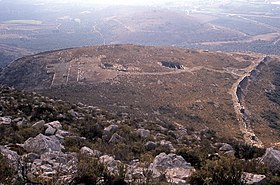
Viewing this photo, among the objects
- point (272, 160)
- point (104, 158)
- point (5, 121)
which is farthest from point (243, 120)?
point (104, 158)

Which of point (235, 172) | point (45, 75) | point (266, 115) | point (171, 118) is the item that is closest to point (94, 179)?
point (235, 172)

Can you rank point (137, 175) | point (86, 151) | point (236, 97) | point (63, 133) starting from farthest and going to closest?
1. point (236, 97)
2. point (63, 133)
3. point (86, 151)
4. point (137, 175)

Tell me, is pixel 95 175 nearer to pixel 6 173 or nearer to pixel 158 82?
pixel 6 173

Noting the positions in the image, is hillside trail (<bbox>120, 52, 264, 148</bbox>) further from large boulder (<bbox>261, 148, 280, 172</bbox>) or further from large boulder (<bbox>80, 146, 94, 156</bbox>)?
large boulder (<bbox>261, 148, 280, 172</bbox>)

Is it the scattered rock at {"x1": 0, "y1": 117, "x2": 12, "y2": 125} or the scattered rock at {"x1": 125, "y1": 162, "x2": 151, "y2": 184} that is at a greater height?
the scattered rock at {"x1": 125, "y1": 162, "x2": 151, "y2": 184}

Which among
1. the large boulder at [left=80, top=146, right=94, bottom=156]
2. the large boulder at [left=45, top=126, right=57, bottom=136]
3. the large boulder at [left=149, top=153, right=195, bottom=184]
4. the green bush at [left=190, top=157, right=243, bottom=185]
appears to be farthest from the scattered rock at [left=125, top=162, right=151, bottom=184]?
the large boulder at [left=45, top=126, right=57, bottom=136]

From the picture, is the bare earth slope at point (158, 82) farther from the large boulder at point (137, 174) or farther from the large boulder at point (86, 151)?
the large boulder at point (137, 174)

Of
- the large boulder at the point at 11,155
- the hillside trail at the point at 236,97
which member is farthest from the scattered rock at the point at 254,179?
the hillside trail at the point at 236,97

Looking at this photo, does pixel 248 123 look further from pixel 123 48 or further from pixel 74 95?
pixel 123 48
